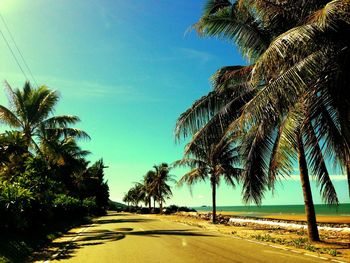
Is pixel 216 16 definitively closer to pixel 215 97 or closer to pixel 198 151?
pixel 215 97

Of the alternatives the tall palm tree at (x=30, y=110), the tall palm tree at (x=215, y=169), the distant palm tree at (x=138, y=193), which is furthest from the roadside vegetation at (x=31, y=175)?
the distant palm tree at (x=138, y=193)

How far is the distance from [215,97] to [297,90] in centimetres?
649

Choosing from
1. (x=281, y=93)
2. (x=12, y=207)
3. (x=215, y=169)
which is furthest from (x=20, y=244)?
(x=215, y=169)

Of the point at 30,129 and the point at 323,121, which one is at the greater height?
the point at 30,129

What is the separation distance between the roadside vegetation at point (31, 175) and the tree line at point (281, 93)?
6.54m

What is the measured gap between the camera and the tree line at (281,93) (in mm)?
8531

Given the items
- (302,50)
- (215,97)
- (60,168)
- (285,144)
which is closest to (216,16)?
(215,97)

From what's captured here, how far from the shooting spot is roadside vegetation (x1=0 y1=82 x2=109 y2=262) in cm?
1253

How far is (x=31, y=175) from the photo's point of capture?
60.1 ft

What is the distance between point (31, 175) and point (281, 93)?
13.9 metres

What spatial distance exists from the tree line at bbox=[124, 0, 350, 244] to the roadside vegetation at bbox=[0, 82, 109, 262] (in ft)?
21.5

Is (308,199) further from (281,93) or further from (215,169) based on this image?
(215,169)

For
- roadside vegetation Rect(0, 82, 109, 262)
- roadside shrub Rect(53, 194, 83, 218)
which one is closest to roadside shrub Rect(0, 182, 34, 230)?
roadside vegetation Rect(0, 82, 109, 262)

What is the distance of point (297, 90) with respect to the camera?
8891 mm
